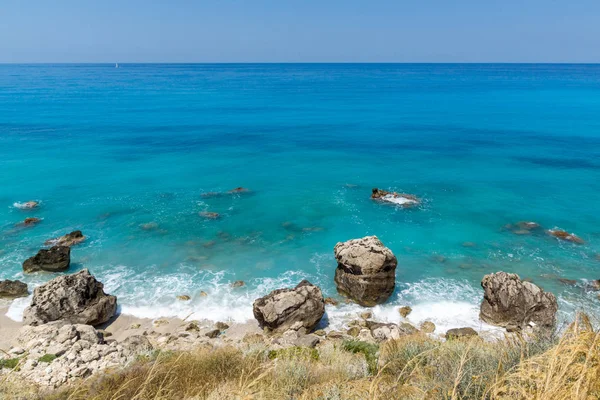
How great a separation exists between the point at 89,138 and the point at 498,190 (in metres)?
53.0

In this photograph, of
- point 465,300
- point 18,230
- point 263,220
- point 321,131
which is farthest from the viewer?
point 321,131

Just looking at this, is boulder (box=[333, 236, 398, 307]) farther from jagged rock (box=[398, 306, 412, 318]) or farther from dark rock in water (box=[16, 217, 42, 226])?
dark rock in water (box=[16, 217, 42, 226])

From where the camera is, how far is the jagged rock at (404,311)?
18361 millimetres

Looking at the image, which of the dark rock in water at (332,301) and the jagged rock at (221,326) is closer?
the jagged rock at (221,326)

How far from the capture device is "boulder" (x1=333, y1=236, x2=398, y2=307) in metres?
19.0

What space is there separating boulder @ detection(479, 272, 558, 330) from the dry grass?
29.4ft

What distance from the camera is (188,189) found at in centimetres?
3528

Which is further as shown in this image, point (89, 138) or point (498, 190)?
point (89, 138)

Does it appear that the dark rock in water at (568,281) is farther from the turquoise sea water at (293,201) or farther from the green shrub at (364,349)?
the green shrub at (364,349)

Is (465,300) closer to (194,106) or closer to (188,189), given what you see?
(188,189)

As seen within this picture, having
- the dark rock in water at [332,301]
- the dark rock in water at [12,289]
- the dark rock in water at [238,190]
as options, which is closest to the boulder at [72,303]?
the dark rock in water at [12,289]

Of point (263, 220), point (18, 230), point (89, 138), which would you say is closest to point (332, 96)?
point (89, 138)

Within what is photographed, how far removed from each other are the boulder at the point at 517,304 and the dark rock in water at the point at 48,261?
23.2 meters

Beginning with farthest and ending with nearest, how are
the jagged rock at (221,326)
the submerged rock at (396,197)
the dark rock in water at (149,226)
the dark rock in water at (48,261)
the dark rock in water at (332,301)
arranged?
the submerged rock at (396,197) < the dark rock in water at (149,226) < the dark rock in water at (48,261) < the dark rock in water at (332,301) < the jagged rock at (221,326)
